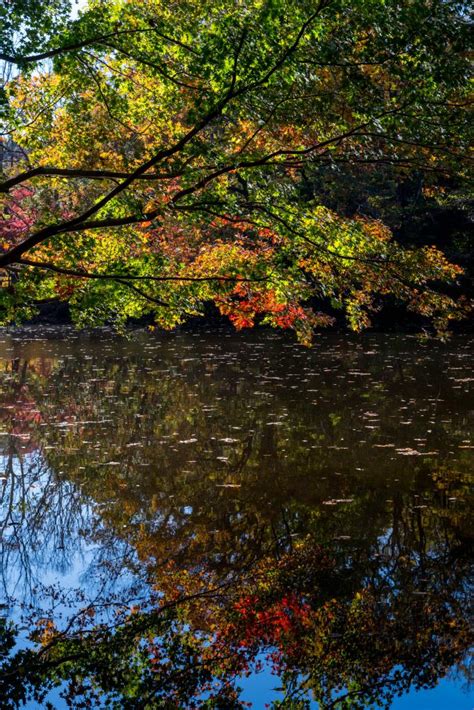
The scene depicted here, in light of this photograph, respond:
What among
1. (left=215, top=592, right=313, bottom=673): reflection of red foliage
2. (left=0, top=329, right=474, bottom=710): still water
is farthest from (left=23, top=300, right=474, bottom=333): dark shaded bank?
(left=215, top=592, right=313, bottom=673): reflection of red foliage

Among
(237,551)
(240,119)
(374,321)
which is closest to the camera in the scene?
(237,551)

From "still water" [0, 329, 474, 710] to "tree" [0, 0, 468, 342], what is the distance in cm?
210

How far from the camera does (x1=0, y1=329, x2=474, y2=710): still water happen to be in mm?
4879

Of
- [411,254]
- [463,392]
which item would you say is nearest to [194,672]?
[411,254]

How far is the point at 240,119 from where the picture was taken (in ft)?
27.2

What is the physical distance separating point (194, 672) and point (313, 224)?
16.2 feet

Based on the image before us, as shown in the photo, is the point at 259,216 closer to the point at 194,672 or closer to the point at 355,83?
the point at 355,83

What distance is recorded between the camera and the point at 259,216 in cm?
813

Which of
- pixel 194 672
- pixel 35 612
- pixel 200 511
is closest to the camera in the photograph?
pixel 194 672

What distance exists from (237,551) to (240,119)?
4829mm

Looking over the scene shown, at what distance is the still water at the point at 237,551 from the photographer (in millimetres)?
4879

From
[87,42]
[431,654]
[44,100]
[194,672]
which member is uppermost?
[44,100]

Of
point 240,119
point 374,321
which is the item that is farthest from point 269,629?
point 374,321

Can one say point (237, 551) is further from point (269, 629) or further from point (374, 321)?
point (374, 321)
